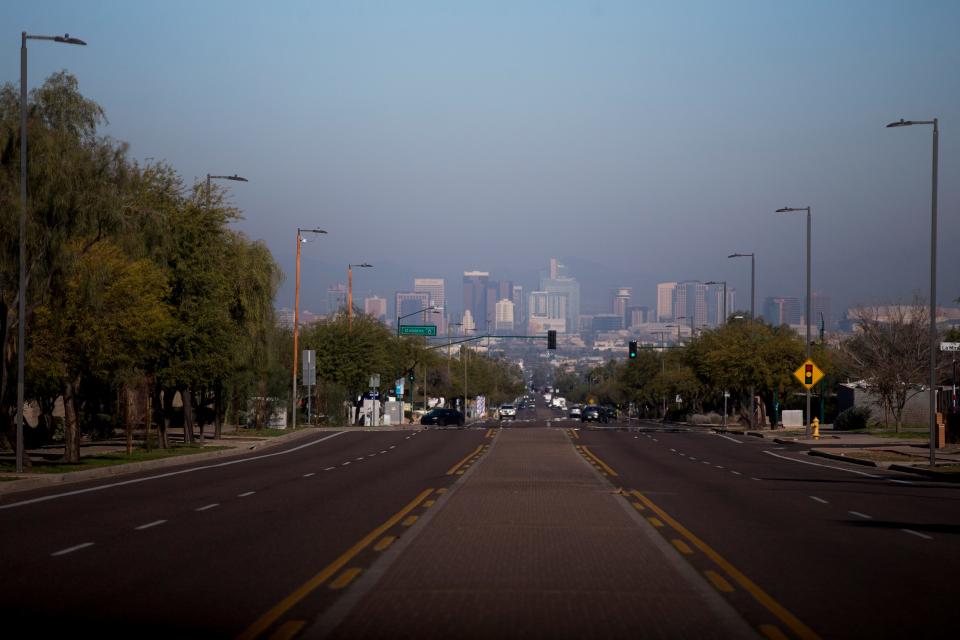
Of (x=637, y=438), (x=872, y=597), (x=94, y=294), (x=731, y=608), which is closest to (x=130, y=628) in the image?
(x=731, y=608)

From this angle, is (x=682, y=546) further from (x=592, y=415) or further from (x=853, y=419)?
(x=592, y=415)

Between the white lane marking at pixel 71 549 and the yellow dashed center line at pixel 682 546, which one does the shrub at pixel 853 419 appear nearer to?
the yellow dashed center line at pixel 682 546

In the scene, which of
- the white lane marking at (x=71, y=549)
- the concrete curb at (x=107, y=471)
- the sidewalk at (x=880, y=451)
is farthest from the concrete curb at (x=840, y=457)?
the white lane marking at (x=71, y=549)

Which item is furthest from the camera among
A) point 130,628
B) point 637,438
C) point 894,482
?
point 637,438

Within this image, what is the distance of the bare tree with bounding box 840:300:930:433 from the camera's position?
213 feet

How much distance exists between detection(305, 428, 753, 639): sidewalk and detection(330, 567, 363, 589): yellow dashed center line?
0.16 metres

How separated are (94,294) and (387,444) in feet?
74.0

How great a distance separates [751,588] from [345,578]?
13.7 ft

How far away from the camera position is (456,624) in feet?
33.4

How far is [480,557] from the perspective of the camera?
14.6m

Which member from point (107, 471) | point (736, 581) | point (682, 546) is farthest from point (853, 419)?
point (736, 581)

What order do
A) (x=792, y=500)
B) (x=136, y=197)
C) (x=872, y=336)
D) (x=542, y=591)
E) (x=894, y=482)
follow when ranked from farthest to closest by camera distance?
(x=872, y=336) < (x=136, y=197) < (x=894, y=482) < (x=792, y=500) < (x=542, y=591)

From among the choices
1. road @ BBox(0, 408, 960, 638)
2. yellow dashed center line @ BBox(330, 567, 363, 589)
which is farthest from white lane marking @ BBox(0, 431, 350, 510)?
yellow dashed center line @ BBox(330, 567, 363, 589)

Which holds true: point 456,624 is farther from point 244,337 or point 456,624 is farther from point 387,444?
point 387,444
